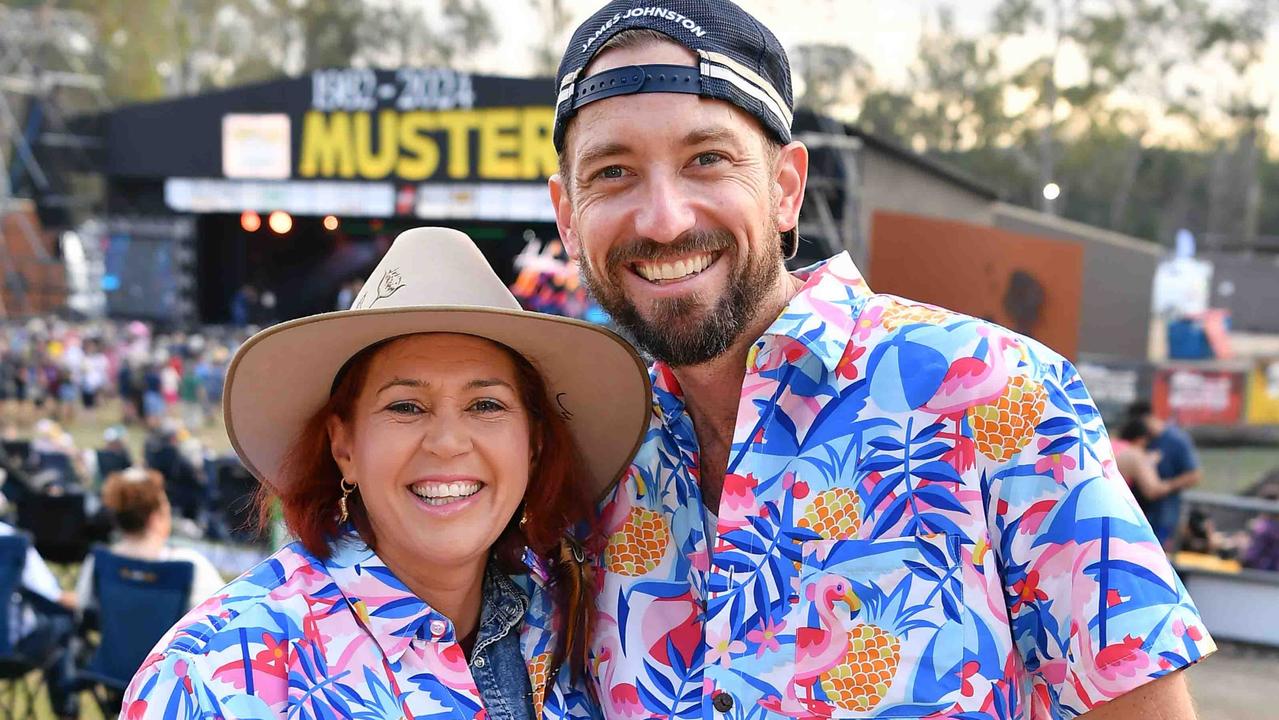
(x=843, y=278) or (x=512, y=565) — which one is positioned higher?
(x=843, y=278)

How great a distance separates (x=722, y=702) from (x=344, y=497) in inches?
24.8

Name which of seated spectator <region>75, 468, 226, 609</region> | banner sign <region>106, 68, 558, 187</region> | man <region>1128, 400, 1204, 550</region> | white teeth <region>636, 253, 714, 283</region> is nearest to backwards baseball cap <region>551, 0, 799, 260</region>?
white teeth <region>636, 253, 714, 283</region>

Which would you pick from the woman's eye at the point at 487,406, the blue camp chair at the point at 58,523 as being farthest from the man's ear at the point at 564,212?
the blue camp chair at the point at 58,523

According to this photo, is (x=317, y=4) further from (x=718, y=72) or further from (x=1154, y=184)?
(x=718, y=72)

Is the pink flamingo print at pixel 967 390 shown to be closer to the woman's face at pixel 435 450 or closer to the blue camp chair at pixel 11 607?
the woman's face at pixel 435 450

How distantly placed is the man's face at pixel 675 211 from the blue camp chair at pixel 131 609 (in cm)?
340

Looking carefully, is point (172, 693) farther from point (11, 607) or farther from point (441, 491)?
point (11, 607)

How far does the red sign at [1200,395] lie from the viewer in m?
13.5

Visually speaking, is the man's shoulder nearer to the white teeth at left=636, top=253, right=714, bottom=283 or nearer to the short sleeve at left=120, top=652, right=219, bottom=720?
the white teeth at left=636, top=253, right=714, bottom=283

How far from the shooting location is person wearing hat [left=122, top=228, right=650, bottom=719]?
148 cm

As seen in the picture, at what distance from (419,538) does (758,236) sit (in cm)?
64

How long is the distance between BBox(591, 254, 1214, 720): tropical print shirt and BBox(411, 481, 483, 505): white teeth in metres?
0.37

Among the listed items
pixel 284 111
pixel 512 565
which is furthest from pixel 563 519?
pixel 284 111

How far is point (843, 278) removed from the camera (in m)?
1.68
